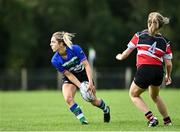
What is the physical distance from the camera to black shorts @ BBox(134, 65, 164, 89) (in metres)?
12.7

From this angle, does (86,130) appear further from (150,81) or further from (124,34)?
(124,34)

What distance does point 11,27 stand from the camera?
178ft

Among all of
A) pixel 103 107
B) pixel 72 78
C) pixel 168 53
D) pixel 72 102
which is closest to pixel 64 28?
pixel 103 107

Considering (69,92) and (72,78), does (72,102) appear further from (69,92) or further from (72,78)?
(72,78)

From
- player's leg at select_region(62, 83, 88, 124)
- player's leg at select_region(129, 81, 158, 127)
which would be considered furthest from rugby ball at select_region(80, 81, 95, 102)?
player's leg at select_region(129, 81, 158, 127)

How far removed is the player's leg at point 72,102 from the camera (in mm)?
13711

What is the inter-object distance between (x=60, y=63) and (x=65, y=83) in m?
0.61

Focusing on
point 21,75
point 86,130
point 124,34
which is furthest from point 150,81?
point 124,34

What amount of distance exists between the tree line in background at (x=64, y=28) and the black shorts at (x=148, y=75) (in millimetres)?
40360

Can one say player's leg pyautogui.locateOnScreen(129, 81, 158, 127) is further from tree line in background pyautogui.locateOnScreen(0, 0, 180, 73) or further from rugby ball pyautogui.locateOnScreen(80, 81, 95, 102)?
tree line in background pyautogui.locateOnScreen(0, 0, 180, 73)

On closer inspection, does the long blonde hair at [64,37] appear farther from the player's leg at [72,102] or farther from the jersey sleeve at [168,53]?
the jersey sleeve at [168,53]

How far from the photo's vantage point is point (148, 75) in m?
12.7

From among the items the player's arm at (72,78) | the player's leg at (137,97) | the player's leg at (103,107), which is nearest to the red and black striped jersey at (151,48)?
the player's leg at (137,97)

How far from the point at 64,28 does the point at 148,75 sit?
137 feet
